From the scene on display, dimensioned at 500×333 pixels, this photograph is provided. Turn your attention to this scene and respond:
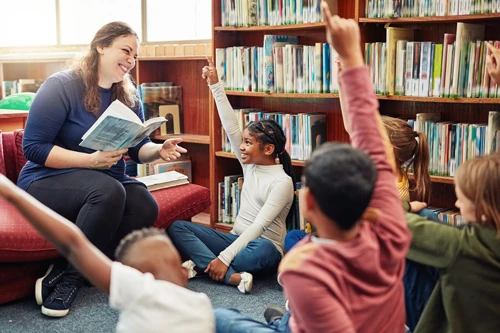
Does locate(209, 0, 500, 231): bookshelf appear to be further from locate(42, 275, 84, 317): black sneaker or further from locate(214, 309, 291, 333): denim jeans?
locate(214, 309, 291, 333): denim jeans

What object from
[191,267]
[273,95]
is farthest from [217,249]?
[273,95]

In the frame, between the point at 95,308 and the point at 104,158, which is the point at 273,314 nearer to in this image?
the point at 95,308

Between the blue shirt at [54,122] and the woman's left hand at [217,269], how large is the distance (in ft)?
1.91

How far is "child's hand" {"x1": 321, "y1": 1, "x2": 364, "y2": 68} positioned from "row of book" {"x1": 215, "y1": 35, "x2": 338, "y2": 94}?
6.46ft

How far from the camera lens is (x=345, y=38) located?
1219 millimetres

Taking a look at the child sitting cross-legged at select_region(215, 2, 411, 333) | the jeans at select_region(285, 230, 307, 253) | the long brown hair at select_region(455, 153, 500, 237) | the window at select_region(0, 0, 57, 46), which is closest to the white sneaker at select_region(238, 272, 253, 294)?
the jeans at select_region(285, 230, 307, 253)

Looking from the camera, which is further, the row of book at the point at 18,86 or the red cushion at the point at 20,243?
the row of book at the point at 18,86

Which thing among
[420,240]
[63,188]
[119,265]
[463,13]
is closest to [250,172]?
[63,188]

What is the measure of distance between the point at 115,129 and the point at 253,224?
0.75 m

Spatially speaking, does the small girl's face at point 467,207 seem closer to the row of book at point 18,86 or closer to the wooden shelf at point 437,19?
the wooden shelf at point 437,19

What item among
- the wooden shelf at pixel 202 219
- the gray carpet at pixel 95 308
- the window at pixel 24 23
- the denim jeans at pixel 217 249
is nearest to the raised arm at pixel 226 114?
the denim jeans at pixel 217 249

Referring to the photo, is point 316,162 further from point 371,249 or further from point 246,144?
point 246,144

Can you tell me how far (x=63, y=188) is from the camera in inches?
103

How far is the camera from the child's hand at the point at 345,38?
121 centimetres
